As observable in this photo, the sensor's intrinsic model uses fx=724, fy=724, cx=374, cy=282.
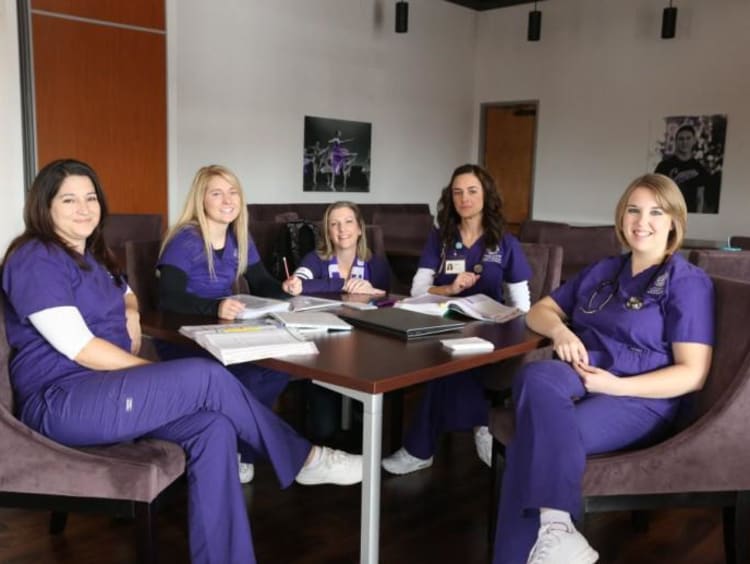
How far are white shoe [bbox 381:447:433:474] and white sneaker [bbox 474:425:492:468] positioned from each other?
201mm

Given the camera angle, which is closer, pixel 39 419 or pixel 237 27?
pixel 39 419

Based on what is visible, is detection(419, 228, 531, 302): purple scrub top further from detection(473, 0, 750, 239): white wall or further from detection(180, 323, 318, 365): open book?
detection(473, 0, 750, 239): white wall

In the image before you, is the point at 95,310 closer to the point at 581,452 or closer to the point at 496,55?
the point at 581,452

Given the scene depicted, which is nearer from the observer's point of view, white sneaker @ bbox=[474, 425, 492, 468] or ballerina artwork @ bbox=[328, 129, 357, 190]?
white sneaker @ bbox=[474, 425, 492, 468]

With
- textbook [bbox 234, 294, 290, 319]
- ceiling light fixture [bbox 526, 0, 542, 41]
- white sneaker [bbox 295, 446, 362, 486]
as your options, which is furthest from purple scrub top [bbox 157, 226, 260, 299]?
ceiling light fixture [bbox 526, 0, 542, 41]

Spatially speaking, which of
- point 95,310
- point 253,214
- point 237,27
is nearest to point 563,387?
point 95,310

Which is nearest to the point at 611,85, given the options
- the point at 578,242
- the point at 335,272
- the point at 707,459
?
the point at 578,242

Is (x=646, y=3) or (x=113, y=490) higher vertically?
(x=646, y=3)

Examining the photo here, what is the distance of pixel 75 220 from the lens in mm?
1847

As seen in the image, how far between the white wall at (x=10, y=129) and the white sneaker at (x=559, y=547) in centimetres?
457

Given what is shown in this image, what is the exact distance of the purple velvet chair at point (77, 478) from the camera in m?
1.60

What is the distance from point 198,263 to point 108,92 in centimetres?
357

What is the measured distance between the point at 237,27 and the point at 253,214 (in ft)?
5.39

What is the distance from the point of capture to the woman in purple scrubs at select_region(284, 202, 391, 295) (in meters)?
2.87
